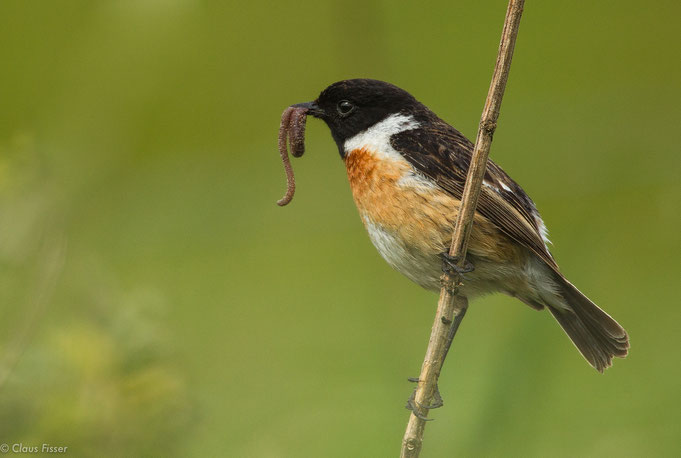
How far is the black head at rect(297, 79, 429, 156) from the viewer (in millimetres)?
3309

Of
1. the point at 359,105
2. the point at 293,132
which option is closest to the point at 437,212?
the point at 293,132

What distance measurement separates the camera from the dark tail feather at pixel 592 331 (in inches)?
120

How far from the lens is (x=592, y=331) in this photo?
10.3 feet

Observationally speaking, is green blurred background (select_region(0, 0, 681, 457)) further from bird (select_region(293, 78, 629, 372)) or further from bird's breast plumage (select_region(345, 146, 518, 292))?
bird's breast plumage (select_region(345, 146, 518, 292))

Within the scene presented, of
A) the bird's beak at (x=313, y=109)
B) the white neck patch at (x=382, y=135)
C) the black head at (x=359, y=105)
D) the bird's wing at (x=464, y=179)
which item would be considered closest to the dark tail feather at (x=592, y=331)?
the bird's wing at (x=464, y=179)

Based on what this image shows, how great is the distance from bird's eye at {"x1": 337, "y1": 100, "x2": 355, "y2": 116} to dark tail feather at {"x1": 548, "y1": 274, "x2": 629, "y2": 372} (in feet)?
3.51

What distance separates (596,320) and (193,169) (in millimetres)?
1975

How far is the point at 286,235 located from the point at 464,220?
2.06 meters

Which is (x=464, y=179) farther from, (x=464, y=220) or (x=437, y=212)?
(x=464, y=220)

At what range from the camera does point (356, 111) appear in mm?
3340

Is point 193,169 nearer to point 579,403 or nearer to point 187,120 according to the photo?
point 187,120

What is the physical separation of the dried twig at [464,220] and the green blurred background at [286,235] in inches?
13.2

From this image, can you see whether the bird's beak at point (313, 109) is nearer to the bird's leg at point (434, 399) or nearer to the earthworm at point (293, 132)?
the earthworm at point (293, 132)

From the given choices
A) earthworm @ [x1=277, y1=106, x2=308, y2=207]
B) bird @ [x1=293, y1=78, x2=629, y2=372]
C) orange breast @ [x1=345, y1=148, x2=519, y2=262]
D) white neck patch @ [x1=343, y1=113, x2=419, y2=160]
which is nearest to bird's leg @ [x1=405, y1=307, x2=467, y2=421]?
bird @ [x1=293, y1=78, x2=629, y2=372]
